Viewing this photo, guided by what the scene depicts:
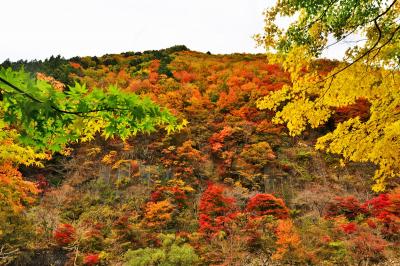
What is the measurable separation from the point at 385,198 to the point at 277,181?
657cm

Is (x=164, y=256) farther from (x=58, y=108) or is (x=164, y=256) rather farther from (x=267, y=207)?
(x=58, y=108)

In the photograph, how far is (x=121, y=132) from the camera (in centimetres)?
300

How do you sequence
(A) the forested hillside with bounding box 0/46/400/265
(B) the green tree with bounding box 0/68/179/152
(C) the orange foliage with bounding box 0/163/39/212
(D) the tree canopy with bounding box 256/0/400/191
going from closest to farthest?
(B) the green tree with bounding box 0/68/179/152, (D) the tree canopy with bounding box 256/0/400/191, (A) the forested hillside with bounding box 0/46/400/265, (C) the orange foliage with bounding box 0/163/39/212

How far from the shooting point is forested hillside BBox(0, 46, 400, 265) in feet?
23.5

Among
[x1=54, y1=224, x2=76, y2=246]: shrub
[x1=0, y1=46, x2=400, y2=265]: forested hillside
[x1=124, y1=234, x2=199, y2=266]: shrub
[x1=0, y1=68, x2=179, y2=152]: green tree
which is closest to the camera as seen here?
[x1=0, y1=68, x2=179, y2=152]: green tree

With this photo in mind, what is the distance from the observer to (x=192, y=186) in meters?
21.1

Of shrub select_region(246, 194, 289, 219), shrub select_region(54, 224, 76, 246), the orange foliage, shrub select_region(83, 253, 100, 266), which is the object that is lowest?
shrub select_region(83, 253, 100, 266)

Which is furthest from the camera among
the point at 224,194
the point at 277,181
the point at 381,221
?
the point at 277,181

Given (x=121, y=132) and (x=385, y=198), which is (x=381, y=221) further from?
(x=121, y=132)

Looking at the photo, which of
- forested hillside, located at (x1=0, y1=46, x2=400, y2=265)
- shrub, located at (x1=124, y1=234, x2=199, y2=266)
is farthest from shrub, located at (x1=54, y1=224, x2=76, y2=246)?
shrub, located at (x1=124, y1=234, x2=199, y2=266)

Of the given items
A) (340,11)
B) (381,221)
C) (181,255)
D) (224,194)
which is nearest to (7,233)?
(181,255)

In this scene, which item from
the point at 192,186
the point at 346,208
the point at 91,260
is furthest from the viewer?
the point at 192,186

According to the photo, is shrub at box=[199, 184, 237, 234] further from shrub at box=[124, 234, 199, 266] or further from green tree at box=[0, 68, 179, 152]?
green tree at box=[0, 68, 179, 152]

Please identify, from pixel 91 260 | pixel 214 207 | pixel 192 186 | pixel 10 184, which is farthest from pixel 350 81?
pixel 192 186
